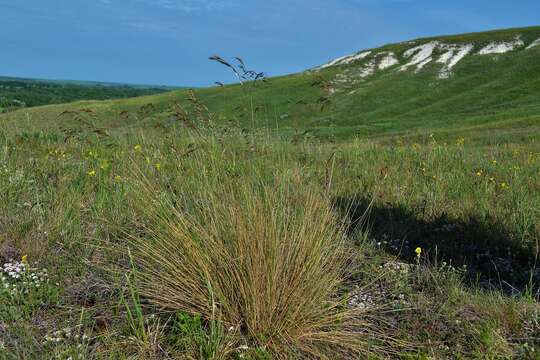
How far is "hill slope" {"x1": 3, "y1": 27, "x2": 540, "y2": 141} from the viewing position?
24.4m

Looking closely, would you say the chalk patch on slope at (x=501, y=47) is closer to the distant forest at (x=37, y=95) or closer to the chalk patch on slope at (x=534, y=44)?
the chalk patch on slope at (x=534, y=44)

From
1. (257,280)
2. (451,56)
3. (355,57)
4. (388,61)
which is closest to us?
(257,280)

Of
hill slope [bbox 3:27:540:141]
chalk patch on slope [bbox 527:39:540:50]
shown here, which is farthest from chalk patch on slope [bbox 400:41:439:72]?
chalk patch on slope [bbox 527:39:540:50]

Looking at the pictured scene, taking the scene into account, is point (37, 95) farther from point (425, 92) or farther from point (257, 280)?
point (257, 280)

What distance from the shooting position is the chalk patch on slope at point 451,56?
39.9m

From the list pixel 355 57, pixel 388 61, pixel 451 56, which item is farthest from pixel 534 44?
pixel 355 57

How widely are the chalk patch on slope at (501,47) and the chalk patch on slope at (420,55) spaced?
4.77 m

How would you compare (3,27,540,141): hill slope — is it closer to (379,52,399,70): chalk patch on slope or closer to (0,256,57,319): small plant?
(379,52,399,70): chalk patch on slope

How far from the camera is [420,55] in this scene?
153 ft

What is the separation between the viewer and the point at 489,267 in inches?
172

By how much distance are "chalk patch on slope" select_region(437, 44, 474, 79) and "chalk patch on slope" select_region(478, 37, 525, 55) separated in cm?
146

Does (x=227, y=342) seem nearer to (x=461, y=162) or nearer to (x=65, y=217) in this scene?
(x=65, y=217)

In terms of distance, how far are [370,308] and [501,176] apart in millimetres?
5202

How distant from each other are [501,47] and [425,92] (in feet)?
38.4
